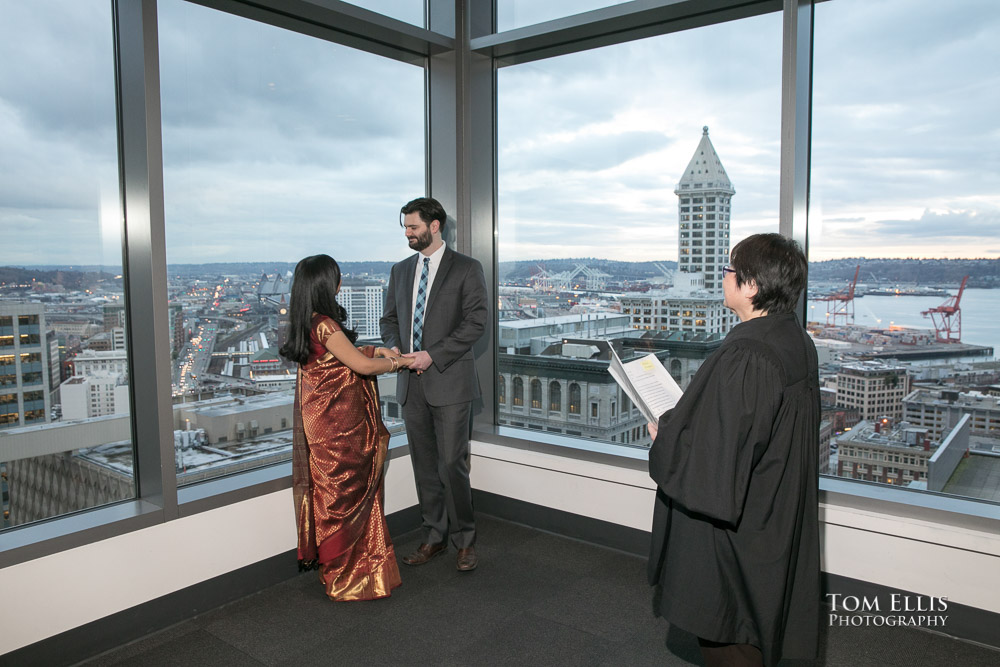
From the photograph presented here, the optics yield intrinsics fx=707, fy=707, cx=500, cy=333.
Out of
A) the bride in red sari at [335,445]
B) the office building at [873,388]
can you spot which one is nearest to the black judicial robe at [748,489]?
the office building at [873,388]

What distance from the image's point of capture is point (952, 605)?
8.83 ft

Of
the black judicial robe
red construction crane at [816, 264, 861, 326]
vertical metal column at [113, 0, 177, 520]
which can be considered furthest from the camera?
red construction crane at [816, 264, 861, 326]

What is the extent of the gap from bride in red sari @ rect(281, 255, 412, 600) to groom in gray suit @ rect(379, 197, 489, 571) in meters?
0.32

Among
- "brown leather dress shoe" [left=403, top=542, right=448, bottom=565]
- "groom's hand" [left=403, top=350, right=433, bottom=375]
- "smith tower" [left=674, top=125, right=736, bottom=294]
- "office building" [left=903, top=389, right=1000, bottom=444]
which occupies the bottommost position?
"brown leather dress shoe" [left=403, top=542, right=448, bottom=565]

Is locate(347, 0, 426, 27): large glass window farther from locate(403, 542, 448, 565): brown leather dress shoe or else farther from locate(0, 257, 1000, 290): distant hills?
locate(403, 542, 448, 565): brown leather dress shoe

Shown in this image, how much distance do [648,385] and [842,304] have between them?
1.60m

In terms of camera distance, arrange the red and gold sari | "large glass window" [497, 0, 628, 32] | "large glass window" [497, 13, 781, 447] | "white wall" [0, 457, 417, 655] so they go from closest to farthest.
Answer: "white wall" [0, 457, 417, 655], the red and gold sari, "large glass window" [497, 13, 781, 447], "large glass window" [497, 0, 628, 32]

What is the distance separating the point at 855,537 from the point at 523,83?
2.85m

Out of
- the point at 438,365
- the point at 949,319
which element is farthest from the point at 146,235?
the point at 949,319

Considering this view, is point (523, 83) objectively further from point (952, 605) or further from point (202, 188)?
point (952, 605)

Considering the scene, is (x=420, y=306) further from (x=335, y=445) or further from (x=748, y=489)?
(x=748, y=489)

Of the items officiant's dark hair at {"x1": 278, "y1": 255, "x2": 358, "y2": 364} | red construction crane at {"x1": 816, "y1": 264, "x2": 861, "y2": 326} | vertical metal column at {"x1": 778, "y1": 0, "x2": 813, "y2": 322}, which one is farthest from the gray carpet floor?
vertical metal column at {"x1": 778, "y1": 0, "x2": 813, "y2": 322}

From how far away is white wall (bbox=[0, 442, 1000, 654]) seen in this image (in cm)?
249

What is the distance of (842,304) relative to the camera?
3.09m
